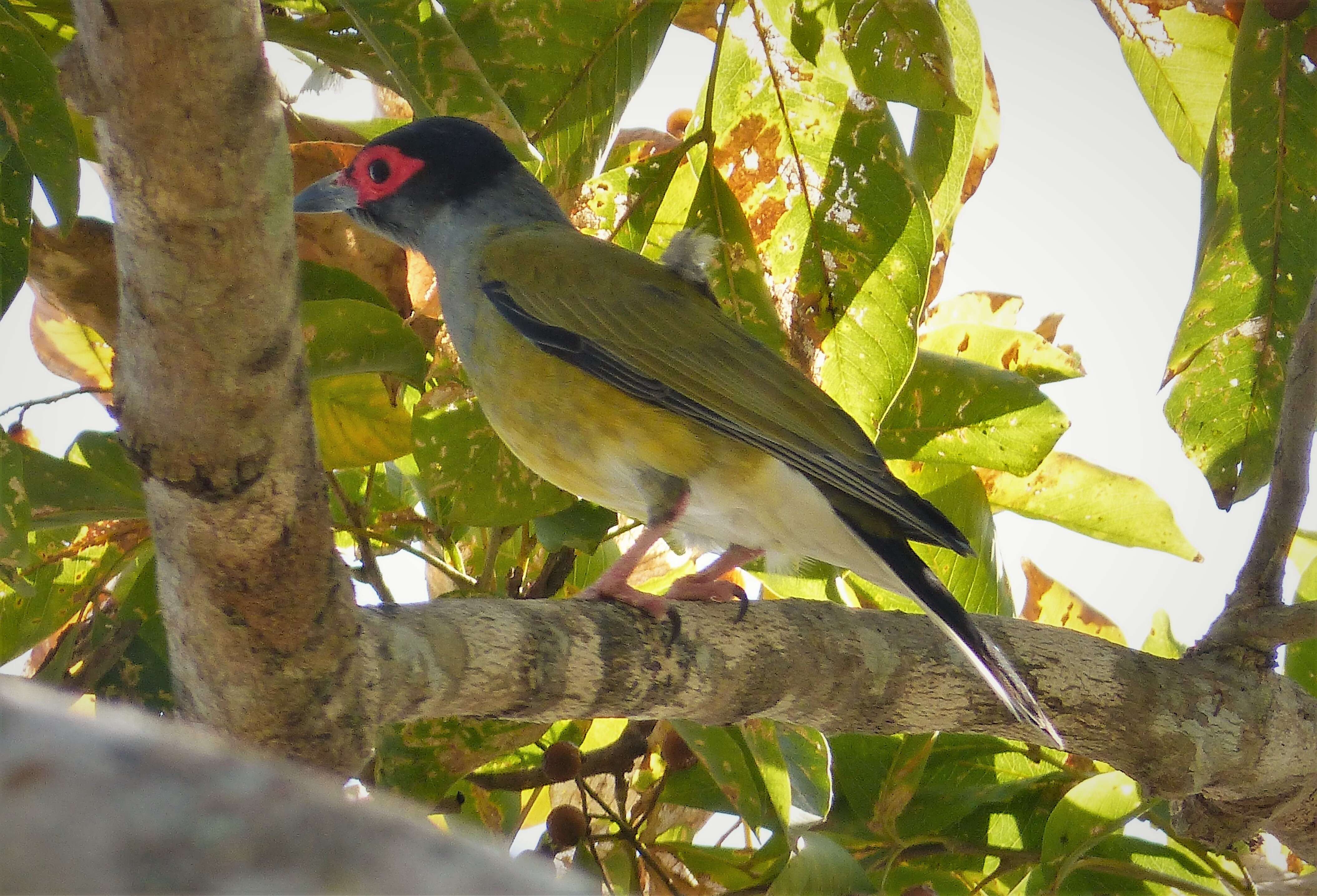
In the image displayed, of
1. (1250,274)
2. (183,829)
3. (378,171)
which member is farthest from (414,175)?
(183,829)

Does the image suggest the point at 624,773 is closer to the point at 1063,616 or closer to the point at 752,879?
the point at 752,879

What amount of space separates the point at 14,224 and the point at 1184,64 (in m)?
2.50

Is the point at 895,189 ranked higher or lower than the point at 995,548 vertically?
higher

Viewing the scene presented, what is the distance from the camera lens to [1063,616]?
329cm

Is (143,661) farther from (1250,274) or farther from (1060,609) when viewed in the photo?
(1250,274)

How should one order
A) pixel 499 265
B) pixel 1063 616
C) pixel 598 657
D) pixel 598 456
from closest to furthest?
1. pixel 598 657
2. pixel 598 456
3. pixel 499 265
4. pixel 1063 616

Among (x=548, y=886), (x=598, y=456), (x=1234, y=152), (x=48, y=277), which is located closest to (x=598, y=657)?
(x=598, y=456)

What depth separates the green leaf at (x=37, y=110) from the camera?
1.81m

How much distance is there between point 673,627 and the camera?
2082mm

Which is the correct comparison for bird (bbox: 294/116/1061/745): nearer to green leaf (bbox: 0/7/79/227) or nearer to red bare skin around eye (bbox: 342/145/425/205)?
red bare skin around eye (bbox: 342/145/425/205)

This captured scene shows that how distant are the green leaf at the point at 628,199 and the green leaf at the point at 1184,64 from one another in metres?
1.11

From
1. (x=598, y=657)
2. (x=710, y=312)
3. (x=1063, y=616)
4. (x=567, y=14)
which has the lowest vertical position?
(x=598, y=657)

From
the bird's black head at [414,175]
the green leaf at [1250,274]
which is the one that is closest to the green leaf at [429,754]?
the bird's black head at [414,175]

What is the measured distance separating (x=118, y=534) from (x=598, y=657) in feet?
4.17
